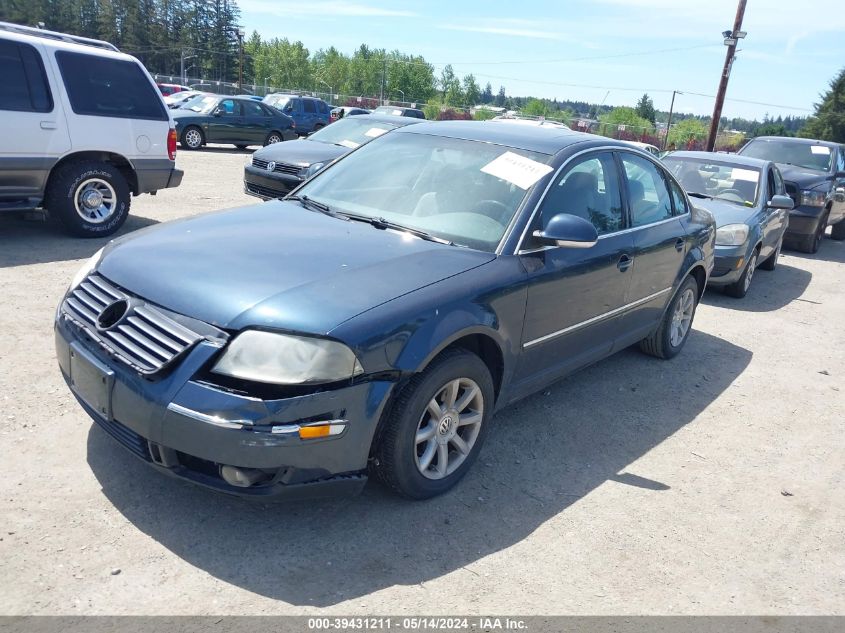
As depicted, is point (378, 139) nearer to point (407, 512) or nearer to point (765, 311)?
point (407, 512)

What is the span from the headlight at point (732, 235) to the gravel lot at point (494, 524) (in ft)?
10.7

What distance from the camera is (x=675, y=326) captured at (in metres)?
5.95

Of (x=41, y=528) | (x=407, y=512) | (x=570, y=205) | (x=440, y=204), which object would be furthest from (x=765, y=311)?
(x=41, y=528)

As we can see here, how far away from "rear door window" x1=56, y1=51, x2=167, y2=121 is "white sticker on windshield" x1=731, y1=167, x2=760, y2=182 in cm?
727

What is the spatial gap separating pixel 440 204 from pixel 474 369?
1094 mm

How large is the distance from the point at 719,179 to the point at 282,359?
8.23 metres

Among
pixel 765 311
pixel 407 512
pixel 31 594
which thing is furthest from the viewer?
pixel 765 311

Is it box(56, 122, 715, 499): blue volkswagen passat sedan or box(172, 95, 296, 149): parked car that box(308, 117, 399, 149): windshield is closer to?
box(56, 122, 715, 499): blue volkswagen passat sedan

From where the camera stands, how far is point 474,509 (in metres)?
3.47

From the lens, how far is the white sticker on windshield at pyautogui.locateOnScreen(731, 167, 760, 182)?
30.2ft

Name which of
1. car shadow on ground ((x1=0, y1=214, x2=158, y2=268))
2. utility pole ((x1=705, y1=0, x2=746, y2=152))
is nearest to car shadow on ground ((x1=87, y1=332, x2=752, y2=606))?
car shadow on ground ((x1=0, y1=214, x2=158, y2=268))

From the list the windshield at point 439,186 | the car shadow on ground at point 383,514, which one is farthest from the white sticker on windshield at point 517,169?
the car shadow on ground at point 383,514

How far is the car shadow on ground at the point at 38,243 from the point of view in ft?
22.6

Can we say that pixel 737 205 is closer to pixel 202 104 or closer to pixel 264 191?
pixel 264 191
